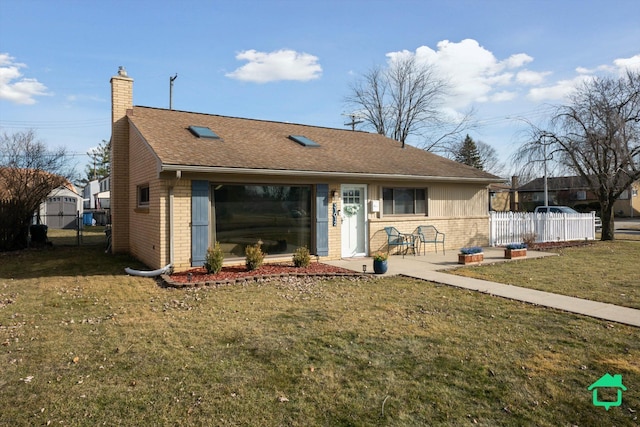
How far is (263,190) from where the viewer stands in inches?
411

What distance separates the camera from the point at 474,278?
9.09 meters

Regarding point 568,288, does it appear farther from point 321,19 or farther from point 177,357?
point 321,19

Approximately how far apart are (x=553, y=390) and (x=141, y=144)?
1091 centimetres

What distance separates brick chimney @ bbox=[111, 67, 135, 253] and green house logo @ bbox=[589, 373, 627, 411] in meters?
13.1

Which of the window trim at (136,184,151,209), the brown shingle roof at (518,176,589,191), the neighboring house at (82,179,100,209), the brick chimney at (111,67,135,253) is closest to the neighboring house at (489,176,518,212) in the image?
the brown shingle roof at (518,176,589,191)

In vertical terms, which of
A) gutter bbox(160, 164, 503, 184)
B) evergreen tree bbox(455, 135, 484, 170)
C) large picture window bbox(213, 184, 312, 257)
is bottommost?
large picture window bbox(213, 184, 312, 257)

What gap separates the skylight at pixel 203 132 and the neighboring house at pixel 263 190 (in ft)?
0.14

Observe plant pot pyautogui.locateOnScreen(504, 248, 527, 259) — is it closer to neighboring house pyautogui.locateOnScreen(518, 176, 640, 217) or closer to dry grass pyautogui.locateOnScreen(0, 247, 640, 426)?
dry grass pyautogui.locateOnScreen(0, 247, 640, 426)

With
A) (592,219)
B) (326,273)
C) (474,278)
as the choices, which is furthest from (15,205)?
(592,219)

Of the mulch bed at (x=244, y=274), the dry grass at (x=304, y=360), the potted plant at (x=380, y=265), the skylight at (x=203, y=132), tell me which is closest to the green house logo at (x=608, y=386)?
the dry grass at (x=304, y=360)

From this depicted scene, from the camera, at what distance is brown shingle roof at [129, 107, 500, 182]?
997 centimetres

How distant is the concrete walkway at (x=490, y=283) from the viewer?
6195 mm

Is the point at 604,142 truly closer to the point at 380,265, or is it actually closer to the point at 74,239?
the point at 380,265

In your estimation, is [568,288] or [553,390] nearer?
[553,390]
